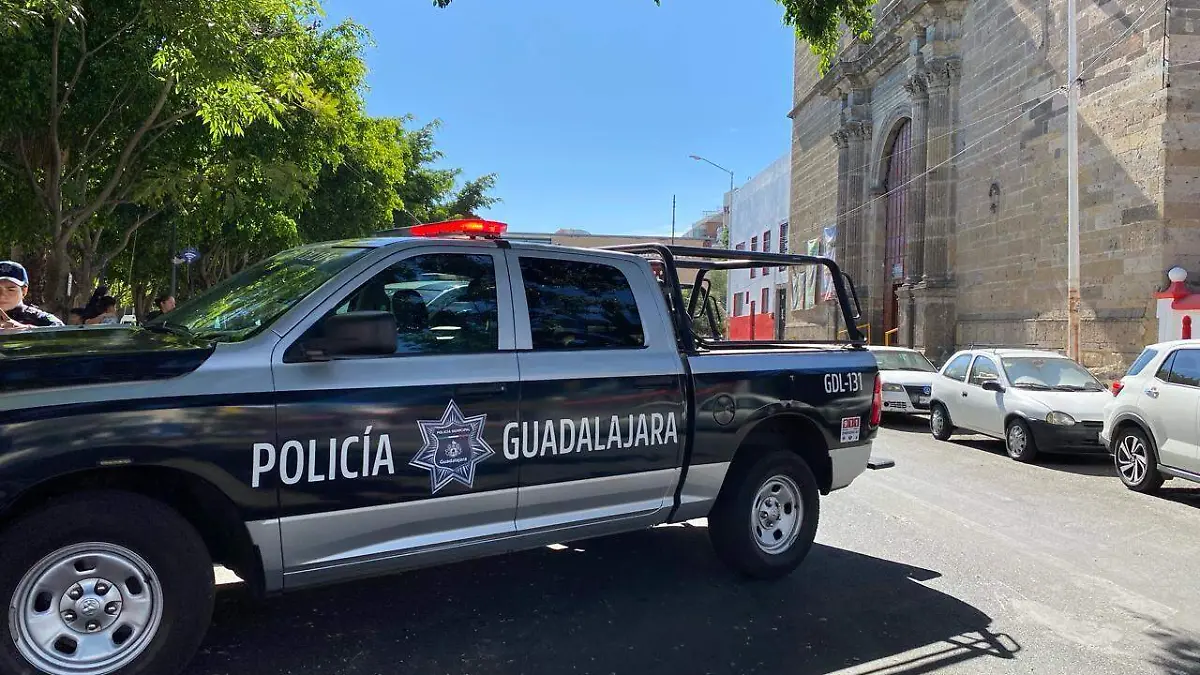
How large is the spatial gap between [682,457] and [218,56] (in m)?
6.26

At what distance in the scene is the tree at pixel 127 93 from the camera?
7.86 metres

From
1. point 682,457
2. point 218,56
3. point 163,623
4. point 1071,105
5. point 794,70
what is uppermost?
point 794,70

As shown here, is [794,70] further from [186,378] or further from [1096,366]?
[186,378]

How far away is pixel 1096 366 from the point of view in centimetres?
1612

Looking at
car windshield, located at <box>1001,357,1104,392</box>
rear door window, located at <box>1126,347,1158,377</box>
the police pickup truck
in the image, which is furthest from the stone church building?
the police pickup truck

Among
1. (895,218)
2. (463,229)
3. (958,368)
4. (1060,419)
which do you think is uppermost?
(895,218)

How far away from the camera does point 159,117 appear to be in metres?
10.7

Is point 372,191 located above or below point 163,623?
above

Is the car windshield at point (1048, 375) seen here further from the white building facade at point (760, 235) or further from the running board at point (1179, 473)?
the white building facade at point (760, 235)

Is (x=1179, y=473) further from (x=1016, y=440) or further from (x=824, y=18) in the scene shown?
(x=824, y=18)

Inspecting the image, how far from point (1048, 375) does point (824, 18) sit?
6796 mm

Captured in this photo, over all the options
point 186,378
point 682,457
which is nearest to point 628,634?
point 682,457

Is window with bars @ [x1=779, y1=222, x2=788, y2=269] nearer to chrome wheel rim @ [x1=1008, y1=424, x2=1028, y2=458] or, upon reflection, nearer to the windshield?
chrome wheel rim @ [x1=1008, y1=424, x2=1028, y2=458]

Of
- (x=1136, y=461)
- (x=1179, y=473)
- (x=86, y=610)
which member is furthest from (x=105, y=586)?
(x=1136, y=461)
